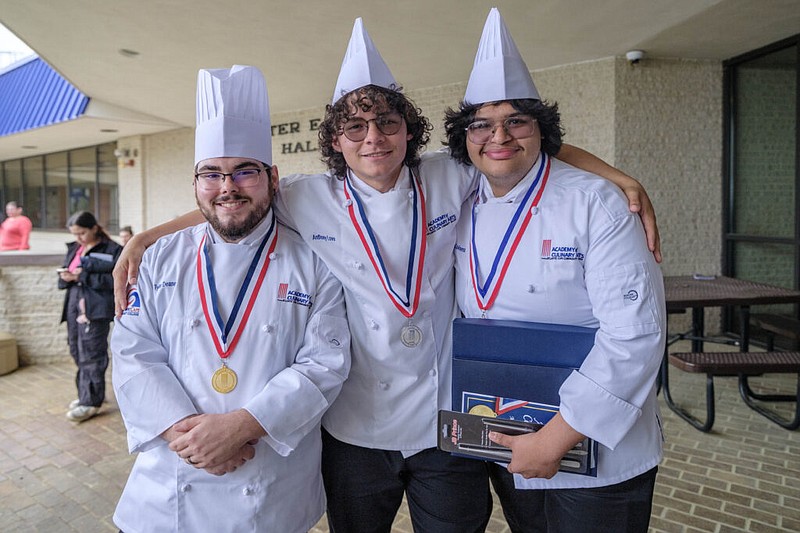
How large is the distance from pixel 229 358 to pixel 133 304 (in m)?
0.33

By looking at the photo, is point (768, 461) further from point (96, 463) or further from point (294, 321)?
point (96, 463)

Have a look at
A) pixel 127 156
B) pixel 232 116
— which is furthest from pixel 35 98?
pixel 232 116

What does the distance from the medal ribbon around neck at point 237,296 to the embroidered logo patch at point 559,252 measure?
2.53 feet

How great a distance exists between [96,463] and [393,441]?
A: 9.58 ft

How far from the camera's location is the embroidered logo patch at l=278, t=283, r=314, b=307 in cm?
155

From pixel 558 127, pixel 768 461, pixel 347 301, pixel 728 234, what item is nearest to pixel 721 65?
pixel 728 234

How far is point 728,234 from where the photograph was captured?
262 inches

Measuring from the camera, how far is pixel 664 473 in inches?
129

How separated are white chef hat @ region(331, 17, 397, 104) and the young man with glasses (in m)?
0.24

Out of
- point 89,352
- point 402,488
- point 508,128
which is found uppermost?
point 508,128

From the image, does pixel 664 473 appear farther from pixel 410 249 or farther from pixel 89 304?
pixel 89 304

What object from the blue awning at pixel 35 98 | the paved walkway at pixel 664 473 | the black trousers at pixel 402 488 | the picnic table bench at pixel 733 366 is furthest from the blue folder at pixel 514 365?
the blue awning at pixel 35 98

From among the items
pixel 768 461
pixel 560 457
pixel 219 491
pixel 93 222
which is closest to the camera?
pixel 560 457

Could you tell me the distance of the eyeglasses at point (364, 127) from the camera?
5.17ft
